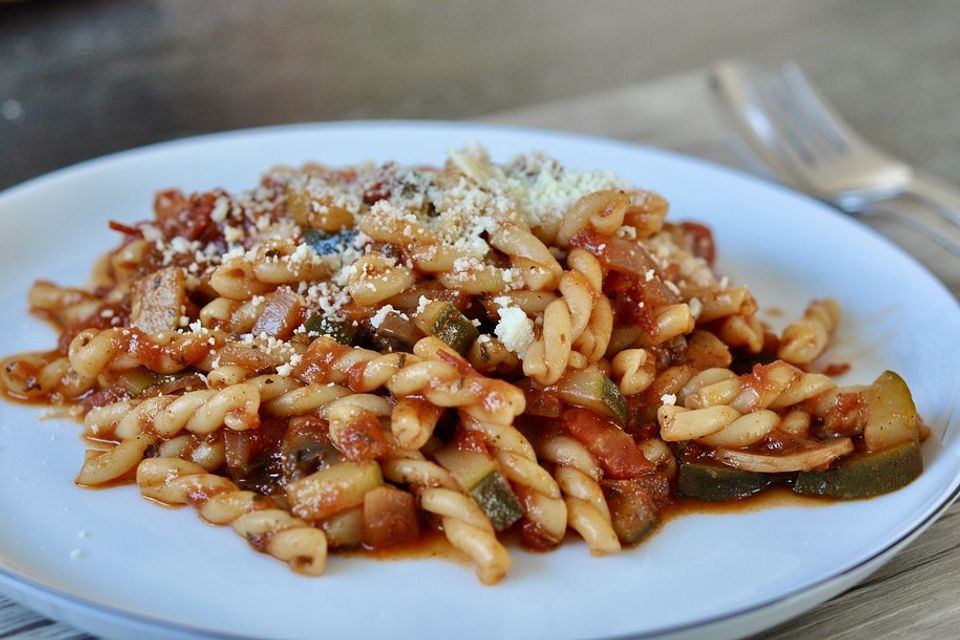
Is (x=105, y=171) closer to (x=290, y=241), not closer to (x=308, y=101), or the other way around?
(x=290, y=241)

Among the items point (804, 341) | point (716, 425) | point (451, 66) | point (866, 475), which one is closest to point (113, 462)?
point (716, 425)

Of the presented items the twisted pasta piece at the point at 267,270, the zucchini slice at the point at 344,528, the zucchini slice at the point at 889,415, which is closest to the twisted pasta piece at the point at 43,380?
the twisted pasta piece at the point at 267,270

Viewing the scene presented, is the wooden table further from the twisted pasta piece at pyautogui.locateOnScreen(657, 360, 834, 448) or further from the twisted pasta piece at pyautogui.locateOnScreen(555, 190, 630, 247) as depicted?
the twisted pasta piece at pyautogui.locateOnScreen(657, 360, 834, 448)

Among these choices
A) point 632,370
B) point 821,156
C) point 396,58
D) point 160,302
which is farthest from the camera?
point 396,58

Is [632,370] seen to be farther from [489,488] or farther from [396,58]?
[396,58]

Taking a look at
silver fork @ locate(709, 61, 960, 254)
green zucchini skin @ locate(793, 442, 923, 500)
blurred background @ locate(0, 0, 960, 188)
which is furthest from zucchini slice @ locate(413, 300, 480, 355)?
blurred background @ locate(0, 0, 960, 188)

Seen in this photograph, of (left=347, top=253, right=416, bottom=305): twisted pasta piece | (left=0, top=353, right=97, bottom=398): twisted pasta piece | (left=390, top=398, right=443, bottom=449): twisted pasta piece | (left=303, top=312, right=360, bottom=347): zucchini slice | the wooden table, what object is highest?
the wooden table
